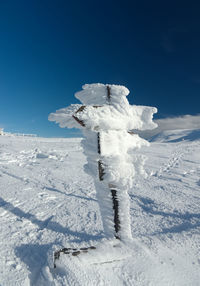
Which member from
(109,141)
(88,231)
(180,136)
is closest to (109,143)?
(109,141)

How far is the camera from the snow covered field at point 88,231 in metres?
1.98

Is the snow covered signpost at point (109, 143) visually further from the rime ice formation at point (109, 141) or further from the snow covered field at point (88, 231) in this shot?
the snow covered field at point (88, 231)

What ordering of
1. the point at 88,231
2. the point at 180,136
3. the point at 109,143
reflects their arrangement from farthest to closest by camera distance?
the point at 180,136, the point at 88,231, the point at 109,143

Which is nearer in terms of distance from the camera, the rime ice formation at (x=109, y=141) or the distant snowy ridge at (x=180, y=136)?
the rime ice formation at (x=109, y=141)

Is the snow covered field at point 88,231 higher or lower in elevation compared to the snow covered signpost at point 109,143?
lower

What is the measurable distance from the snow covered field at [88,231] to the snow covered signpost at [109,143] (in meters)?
0.31

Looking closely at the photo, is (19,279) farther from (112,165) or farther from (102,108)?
(102,108)

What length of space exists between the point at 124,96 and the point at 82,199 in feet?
10.3

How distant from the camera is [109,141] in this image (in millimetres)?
2164

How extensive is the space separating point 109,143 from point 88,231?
1787 millimetres

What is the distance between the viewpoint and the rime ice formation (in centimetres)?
208

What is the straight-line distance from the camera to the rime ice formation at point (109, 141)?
2.08 m

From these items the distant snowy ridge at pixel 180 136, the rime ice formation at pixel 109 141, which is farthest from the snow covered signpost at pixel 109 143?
the distant snowy ridge at pixel 180 136

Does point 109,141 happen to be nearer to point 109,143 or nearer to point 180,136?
point 109,143
